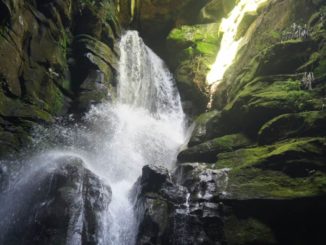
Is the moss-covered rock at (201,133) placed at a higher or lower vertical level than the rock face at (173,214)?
higher

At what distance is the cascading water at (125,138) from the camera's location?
354 inches

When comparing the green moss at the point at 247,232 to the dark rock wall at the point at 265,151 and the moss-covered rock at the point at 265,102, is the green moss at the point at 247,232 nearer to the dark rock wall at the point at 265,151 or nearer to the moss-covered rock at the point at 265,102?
the dark rock wall at the point at 265,151

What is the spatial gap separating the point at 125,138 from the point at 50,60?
13.0 ft

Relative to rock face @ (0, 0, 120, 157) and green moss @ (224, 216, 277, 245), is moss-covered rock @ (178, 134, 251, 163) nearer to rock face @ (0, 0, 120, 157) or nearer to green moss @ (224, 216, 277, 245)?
green moss @ (224, 216, 277, 245)

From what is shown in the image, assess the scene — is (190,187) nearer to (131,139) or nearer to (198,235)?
(198,235)

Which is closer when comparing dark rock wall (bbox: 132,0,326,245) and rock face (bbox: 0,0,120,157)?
dark rock wall (bbox: 132,0,326,245)

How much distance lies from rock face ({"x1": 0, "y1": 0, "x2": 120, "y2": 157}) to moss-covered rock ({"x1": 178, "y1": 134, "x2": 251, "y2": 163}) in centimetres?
436

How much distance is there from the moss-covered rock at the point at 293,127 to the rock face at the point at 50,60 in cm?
656

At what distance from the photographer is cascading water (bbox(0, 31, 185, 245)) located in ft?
29.5

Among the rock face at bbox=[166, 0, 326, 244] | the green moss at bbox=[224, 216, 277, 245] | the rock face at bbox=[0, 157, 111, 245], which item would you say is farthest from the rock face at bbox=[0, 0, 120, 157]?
the green moss at bbox=[224, 216, 277, 245]

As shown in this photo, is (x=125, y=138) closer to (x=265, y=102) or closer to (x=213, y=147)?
(x=213, y=147)

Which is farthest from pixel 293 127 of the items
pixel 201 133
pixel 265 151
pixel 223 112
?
pixel 201 133

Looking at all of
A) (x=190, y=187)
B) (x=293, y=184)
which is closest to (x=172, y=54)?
(x=190, y=187)

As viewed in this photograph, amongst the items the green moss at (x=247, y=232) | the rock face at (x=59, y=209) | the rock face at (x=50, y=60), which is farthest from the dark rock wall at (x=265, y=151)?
the rock face at (x=50, y=60)
